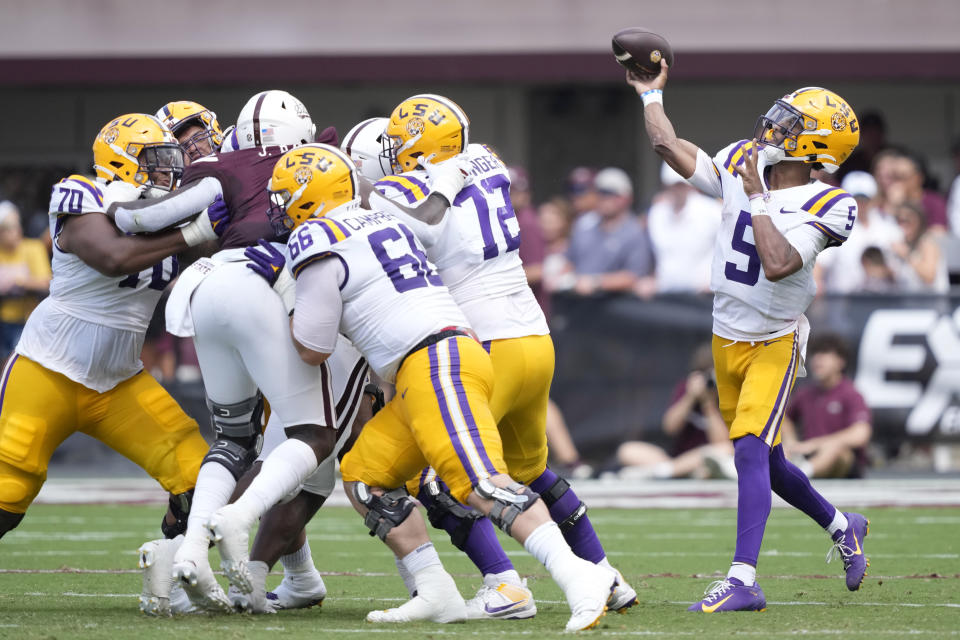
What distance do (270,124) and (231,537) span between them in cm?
174

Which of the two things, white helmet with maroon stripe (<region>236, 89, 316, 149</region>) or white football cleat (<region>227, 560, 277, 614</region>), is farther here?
white helmet with maroon stripe (<region>236, 89, 316, 149</region>)

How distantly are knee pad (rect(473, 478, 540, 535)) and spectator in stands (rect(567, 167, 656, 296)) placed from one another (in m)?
6.35

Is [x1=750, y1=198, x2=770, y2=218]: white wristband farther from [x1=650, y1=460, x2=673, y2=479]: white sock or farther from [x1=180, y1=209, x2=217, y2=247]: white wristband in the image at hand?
[x1=650, y1=460, x2=673, y2=479]: white sock

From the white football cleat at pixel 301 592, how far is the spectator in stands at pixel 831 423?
205 inches

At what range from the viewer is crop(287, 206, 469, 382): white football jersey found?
478 cm

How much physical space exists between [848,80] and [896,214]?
4908mm

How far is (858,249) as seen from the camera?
35.9 feet

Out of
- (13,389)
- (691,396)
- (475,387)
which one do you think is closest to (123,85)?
(691,396)

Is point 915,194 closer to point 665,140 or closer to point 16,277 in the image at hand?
point 665,140

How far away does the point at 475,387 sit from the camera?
473cm

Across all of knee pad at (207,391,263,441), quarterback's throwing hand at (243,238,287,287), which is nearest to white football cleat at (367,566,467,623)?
knee pad at (207,391,263,441)

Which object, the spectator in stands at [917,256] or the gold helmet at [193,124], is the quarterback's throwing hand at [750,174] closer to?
the gold helmet at [193,124]

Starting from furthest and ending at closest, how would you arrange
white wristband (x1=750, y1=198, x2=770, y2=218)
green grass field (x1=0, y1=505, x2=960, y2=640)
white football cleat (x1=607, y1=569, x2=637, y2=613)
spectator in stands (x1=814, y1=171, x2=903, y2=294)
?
spectator in stands (x1=814, y1=171, x2=903, y2=294)
white wristband (x1=750, y1=198, x2=770, y2=218)
white football cleat (x1=607, y1=569, x2=637, y2=613)
green grass field (x1=0, y1=505, x2=960, y2=640)

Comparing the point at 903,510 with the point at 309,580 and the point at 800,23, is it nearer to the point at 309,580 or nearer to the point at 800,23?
the point at 309,580
